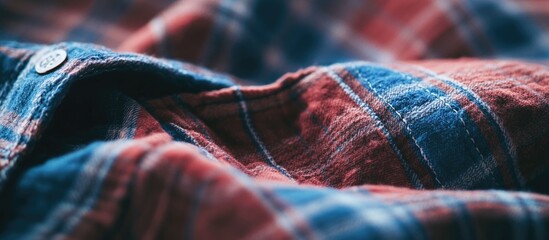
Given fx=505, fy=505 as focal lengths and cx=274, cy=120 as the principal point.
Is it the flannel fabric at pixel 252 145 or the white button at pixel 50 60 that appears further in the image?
the white button at pixel 50 60

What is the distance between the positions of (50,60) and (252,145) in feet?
0.61

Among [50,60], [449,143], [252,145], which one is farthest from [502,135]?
[50,60]

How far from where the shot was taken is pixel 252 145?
441 mm

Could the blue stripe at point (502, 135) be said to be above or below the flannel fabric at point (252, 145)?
below

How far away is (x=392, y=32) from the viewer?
712mm

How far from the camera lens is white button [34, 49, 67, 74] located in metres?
0.42

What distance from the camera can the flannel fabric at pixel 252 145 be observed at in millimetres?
303

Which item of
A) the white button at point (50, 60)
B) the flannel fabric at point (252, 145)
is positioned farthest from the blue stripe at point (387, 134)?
the white button at point (50, 60)

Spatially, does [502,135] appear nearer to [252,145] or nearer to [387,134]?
[387,134]

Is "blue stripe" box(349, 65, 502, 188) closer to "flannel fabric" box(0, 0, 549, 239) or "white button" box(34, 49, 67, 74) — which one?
"flannel fabric" box(0, 0, 549, 239)

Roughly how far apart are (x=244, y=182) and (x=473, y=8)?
1.71ft

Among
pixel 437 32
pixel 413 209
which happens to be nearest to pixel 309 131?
pixel 413 209

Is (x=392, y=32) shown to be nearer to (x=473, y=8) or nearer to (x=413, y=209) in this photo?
(x=473, y=8)

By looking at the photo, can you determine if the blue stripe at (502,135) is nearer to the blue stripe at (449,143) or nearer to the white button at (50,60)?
the blue stripe at (449,143)
